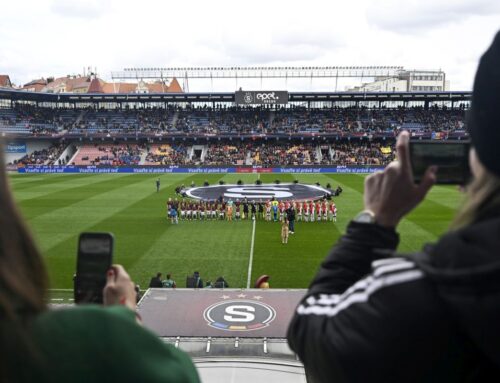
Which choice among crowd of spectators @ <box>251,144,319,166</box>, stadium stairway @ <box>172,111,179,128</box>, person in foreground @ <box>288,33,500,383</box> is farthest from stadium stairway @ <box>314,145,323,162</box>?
person in foreground @ <box>288,33,500,383</box>

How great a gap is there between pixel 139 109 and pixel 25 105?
17896 mm

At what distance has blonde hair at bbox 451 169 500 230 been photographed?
141 centimetres

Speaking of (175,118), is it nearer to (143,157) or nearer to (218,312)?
(143,157)

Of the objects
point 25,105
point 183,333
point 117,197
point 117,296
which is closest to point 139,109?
point 25,105

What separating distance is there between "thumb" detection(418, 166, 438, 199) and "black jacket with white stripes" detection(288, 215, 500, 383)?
14.5 inches

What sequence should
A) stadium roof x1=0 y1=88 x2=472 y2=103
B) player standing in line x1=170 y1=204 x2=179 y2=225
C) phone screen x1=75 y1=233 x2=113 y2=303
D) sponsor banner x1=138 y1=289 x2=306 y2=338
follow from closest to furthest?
phone screen x1=75 y1=233 x2=113 y2=303 → sponsor banner x1=138 y1=289 x2=306 y2=338 → player standing in line x1=170 y1=204 x2=179 y2=225 → stadium roof x1=0 y1=88 x2=472 y2=103

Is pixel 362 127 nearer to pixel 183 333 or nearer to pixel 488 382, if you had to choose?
pixel 183 333

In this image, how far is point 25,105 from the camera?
233 feet

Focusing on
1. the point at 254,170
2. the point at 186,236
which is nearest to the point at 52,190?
the point at 186,236

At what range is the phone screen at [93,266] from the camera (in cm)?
249

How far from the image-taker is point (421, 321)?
1.27m

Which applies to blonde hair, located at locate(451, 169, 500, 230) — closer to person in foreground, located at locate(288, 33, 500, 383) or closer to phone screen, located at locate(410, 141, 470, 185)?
person in foreground, located at locate(288, 33, 500, 383)

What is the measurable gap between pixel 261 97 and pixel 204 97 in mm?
8989

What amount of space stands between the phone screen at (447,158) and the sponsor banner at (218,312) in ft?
21.6
